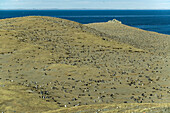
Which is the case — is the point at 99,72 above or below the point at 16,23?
below

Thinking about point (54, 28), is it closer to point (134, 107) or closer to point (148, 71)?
point (148, 71)

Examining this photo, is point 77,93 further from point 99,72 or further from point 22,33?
point 22,33

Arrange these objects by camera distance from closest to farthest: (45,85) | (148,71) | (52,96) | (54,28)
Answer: (52,96), (45,85), (148,71), (54,28)

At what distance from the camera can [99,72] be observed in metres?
25.4

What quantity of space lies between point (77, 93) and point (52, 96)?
207 cm

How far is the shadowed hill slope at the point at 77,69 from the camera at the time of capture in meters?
19.4

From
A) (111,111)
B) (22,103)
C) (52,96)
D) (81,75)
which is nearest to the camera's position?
(111,111)

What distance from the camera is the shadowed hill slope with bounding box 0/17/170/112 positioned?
1938 centimetres

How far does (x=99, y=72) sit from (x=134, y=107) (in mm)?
10028

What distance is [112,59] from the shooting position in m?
31.3

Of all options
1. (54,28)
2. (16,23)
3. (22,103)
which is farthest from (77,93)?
(16,23)

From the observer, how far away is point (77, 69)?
1022 inches

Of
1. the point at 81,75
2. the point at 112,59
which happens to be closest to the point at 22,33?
the point at 112,59

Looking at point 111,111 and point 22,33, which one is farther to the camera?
point 22,33
